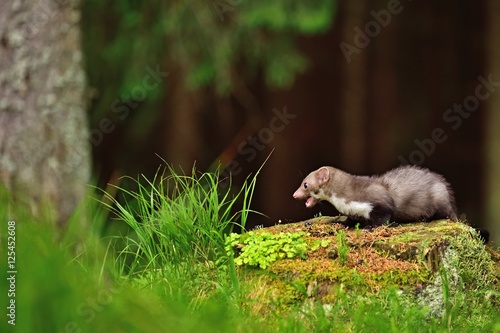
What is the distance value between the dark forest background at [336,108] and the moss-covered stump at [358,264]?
4483 mm

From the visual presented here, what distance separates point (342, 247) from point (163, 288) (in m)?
1.12

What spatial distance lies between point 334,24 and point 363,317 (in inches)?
366

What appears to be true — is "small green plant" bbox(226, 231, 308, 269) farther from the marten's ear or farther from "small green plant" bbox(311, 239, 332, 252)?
the marten's ear

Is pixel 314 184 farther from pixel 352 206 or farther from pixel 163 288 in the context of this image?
pixel 163 288

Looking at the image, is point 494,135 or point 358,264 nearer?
point 358,264

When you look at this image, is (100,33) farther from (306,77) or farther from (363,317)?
(363,317)

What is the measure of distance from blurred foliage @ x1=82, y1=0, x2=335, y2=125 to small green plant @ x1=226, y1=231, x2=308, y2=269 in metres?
3.88

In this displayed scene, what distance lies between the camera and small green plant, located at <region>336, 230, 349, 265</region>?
499 cm

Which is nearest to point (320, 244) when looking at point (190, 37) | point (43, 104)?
point (43, 104)

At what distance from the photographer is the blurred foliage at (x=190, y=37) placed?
28.7ft

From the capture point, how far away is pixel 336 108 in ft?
43.9

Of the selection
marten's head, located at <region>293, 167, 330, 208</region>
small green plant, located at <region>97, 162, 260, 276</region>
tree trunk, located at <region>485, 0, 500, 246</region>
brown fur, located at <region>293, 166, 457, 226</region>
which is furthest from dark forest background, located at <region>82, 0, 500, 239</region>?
small green plant, located at <region>97, 162, 260, 276</region>

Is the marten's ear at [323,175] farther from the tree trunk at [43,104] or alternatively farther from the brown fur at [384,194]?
the tree trunk at [43,104]

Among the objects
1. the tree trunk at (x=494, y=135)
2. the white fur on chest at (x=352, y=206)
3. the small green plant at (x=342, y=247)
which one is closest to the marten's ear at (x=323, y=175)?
the white fur on chest at (x=352, y=206)
